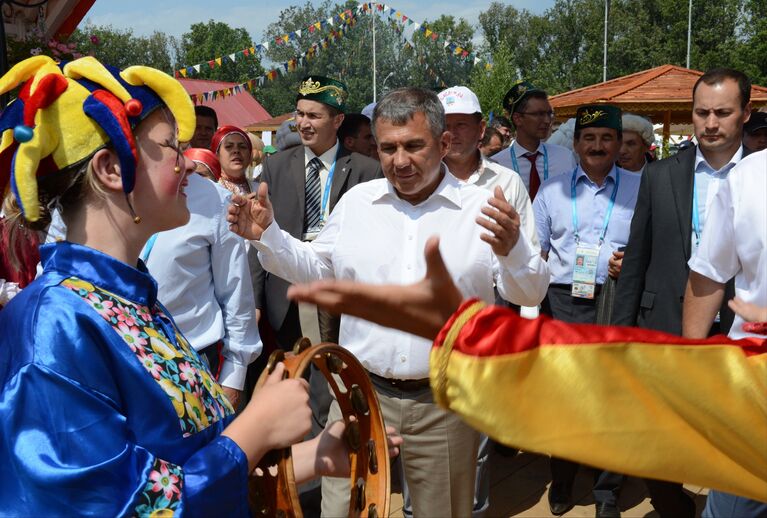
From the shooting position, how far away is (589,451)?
3.98 feet

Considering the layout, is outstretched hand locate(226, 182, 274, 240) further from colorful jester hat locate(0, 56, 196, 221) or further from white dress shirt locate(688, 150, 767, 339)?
white dress shirt locate(688, 150, 767, 339)

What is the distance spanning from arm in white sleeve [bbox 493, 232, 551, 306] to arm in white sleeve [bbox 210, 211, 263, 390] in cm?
118

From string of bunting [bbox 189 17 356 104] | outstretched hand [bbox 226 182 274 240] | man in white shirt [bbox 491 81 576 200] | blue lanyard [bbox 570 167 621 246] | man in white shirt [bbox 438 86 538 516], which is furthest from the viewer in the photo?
string of bunting [bbox 189 17 356 104]

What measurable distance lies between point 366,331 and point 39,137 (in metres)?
1.77

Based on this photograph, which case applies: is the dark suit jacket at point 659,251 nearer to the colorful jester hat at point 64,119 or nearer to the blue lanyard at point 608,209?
the blue lanyard at point 608,209

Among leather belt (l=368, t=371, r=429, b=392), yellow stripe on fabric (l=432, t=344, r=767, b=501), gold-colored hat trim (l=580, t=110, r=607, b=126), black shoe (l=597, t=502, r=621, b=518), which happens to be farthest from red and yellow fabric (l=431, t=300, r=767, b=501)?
gold-colored hat trim (l=580, t=110, r=607, b=126)

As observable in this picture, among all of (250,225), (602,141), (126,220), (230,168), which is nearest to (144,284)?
(126,220)

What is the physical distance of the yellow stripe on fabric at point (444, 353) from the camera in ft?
4.10

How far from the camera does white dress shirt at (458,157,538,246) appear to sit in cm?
346

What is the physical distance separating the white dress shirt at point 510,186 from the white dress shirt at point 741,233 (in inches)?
28.7

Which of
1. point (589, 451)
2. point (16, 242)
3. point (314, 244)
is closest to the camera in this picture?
point (589, 451)

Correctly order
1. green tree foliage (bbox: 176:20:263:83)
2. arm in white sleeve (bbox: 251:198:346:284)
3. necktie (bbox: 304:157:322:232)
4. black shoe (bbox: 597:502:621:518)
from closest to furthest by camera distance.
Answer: arm in white sleeve (bbox: 251:198:346:284), black shoe (bbox: 597:502:621:518), necktie (bbox: 304:157:322:232), green tree foliage (bbox: 176:20:263:83)

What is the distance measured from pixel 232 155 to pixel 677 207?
341 centimetres

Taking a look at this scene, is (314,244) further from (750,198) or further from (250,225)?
(750,198)
